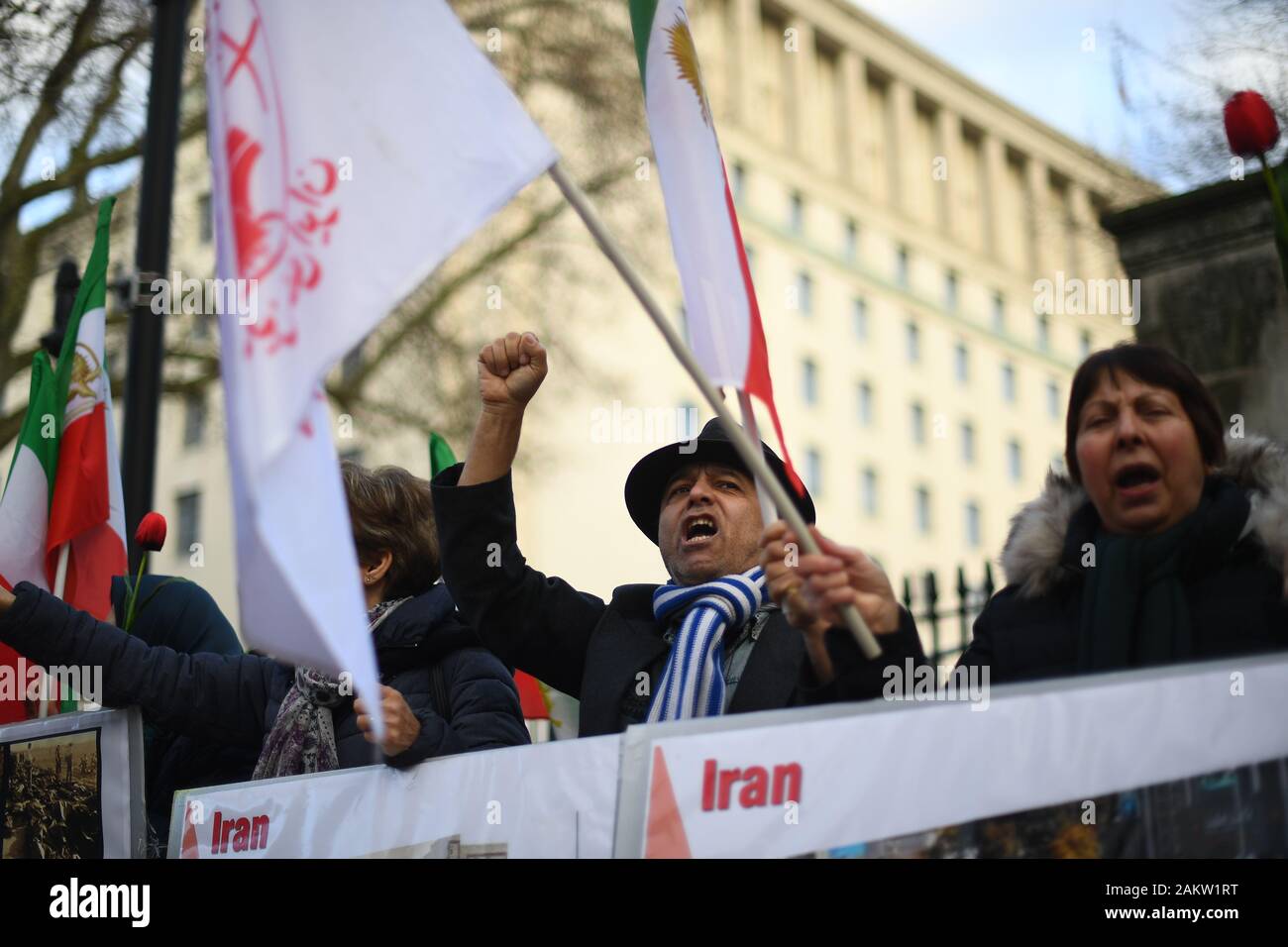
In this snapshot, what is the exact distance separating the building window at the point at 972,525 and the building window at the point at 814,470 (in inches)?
356

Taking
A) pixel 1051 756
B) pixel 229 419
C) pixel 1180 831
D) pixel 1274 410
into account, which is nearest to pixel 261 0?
pixel 229 419

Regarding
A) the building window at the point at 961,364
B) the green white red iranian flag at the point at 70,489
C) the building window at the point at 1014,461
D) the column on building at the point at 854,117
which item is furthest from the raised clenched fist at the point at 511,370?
the building window at the point at 1014,461

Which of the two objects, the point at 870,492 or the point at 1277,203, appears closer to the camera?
the point at 1277,203

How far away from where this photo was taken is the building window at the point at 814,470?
49344 mm

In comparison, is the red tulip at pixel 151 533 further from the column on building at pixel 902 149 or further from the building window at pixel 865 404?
A: the column on building at pixel 902 149

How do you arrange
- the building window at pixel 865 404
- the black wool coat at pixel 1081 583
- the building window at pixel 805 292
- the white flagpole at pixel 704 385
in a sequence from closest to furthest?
the white flagpole at pixel 704 385
the black wool coat at pixel 1081 583
the building window at pixel 805 292
the building window at pixel 865 404

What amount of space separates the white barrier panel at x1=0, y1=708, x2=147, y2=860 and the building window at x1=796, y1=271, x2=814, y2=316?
155 feet

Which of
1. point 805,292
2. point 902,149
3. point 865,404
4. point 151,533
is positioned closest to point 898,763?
point 151,533

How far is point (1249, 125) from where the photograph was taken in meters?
3.00

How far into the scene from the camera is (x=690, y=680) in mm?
3197

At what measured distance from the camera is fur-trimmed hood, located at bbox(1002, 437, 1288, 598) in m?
2.92

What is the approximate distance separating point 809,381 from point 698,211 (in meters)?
47.3

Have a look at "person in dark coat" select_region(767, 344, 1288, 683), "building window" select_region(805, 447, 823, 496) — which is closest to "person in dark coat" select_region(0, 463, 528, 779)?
"person in dark coat" select_region(767, 344, 1288, 683)

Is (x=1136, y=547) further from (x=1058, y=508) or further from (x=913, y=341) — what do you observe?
(x=913, y=341)
